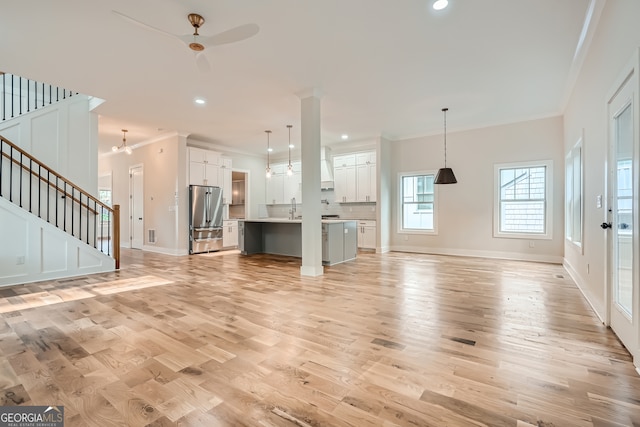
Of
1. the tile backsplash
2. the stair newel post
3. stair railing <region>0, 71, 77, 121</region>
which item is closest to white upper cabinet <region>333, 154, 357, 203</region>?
the tile backsplash

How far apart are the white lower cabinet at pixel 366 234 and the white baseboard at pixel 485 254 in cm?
59

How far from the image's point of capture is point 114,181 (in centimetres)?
929

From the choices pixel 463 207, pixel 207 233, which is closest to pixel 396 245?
pixel 463 207

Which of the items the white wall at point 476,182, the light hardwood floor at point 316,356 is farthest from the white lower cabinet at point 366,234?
the light hardwood floor at point 316,356

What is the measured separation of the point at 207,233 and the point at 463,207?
6253 mm

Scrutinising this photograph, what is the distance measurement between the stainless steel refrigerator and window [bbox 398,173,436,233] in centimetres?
480

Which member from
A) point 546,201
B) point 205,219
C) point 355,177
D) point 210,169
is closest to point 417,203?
point 355,177

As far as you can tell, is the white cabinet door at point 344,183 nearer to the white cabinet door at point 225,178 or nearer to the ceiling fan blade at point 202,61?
the white cabinet door at point 225,178

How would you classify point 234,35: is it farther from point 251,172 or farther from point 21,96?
point 251,172

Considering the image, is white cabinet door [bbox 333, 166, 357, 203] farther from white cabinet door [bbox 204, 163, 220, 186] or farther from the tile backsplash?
white cabinet door [bbox 204, 163, 220, 186]

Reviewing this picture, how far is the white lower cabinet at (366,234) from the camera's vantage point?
7.55m

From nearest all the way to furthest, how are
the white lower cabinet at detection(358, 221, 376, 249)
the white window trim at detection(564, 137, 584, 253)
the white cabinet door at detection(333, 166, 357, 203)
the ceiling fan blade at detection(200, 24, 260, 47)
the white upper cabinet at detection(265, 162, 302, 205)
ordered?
the ceiling fan blade at detection(200, 24, 260, 47) < the white window trim at detection(564, 137, 584, 253) < the white lower cabinet at detection(358, 221, 376, 249) < the white cabinet door at detection(333, 166, 357, 203) < the white upper cabinet at detection(265, 162, 302, 205)

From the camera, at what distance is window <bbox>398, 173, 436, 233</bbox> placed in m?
7.27

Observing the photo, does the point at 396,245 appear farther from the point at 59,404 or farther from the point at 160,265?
the point at 59,404
